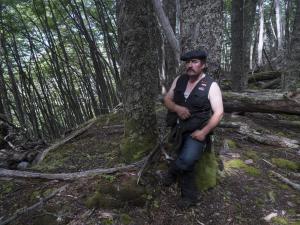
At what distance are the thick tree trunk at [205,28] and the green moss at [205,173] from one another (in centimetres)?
105

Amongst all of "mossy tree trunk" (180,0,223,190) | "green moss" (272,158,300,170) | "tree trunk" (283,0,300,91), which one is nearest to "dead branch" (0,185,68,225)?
"mossy tree trunk" (180,0,223,190)

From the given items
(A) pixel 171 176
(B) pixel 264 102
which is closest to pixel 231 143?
(B) pixel 264 102

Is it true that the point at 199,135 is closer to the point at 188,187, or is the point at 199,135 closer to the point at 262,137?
the point at 188,187

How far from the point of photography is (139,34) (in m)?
3.99

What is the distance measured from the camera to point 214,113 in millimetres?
3500

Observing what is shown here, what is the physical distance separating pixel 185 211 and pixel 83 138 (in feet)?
9.30

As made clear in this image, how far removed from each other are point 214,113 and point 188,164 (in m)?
0.58

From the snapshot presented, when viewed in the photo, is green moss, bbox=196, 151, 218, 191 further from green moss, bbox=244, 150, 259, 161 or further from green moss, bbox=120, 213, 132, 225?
green moss, bbox=244, 150, 259, 161

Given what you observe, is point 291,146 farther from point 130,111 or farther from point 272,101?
point 130,111

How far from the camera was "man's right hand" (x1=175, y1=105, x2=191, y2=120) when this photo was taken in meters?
3.60

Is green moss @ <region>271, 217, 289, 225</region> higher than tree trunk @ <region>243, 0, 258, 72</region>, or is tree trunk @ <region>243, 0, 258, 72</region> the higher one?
tree trunk @ <region>243, 0, 258, 72</region>

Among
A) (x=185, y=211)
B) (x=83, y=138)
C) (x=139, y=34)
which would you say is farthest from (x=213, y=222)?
(x=83, y=138)

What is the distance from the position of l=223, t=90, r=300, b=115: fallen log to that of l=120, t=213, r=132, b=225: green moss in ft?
12.2

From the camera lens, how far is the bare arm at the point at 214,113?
11.4 ft
